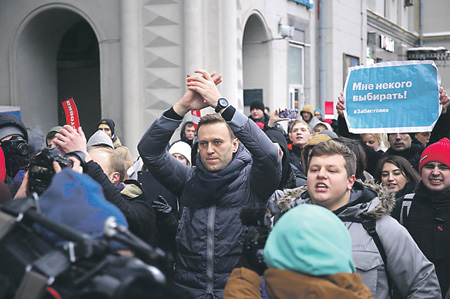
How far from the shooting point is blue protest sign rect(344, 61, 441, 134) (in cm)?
556

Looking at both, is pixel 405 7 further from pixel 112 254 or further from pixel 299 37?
pixel 112 254

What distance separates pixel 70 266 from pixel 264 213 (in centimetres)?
111

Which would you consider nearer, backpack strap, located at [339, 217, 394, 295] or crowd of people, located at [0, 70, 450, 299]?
crowd of people, located at [0, 70, 450, 299]

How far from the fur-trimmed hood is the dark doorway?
43.6ft

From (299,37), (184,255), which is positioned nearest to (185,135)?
(184,255)

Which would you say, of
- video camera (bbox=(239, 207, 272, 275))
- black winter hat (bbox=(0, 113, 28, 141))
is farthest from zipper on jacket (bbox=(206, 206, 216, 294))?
black winter hat (bbox=(0, 113, 28, 141))

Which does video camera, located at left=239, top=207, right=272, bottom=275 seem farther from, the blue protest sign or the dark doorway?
the dark doorway

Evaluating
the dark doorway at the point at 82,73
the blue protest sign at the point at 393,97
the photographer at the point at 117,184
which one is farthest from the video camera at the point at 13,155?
the dark doorway at the point at 82,73

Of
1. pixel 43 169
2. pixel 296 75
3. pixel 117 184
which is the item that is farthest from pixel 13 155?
pixel 296 75

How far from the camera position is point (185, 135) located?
29.5ft

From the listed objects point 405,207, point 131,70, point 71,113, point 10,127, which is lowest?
point 405,207

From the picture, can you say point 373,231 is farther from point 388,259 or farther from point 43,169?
point 43,169

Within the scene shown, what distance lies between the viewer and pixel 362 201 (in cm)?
295

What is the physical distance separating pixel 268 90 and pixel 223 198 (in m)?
13.1
